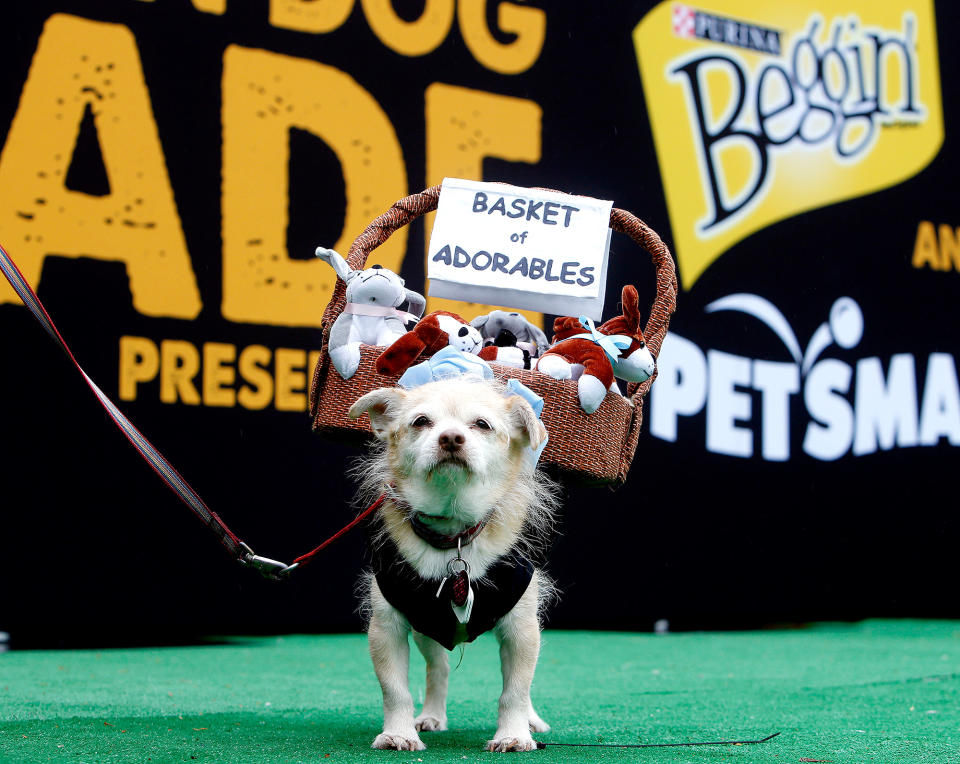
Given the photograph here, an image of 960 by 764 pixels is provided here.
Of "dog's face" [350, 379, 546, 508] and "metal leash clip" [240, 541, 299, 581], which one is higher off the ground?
"dog's face" [350, 379, 546, 508]

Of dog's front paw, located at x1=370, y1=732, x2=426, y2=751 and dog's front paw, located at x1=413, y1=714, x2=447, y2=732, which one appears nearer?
dog's front paw, located at x1=370, y1=732, x2=426, y2=751

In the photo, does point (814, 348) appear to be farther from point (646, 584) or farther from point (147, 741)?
point (147, 741)

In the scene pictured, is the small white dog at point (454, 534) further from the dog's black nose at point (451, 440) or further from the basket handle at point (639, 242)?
the basket handle at point (639, 242)

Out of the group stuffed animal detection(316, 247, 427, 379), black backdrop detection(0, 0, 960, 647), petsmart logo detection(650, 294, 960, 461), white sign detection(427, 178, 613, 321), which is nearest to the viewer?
stuffed animal detection(316, 247, 427, 379)

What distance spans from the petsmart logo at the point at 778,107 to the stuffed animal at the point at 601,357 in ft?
10.7

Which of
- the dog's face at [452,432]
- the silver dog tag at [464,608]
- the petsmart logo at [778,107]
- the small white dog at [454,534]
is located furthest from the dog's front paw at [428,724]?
the petsmart logo at [778,107]

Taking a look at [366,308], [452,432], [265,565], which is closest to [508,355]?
[366,308]

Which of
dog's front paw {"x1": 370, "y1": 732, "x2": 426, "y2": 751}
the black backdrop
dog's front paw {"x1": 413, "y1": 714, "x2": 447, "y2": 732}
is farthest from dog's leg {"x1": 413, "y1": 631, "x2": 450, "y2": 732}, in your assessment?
the black backdrop

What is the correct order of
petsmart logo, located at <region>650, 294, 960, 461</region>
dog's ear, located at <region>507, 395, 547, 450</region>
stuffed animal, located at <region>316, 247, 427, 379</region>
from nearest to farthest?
1. dog's ear, located at <region>507, 395, 547, 450</region>
2. stuffed animal, located at <region>316, 247, 427, 379</region>
3. petsmart logo, located at <region>650, 294, 960, 461</region>

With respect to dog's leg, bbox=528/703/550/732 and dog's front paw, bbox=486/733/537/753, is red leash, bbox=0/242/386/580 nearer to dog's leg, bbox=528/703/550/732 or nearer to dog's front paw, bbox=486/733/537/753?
dog's front paw, bbox=486/733/537/753

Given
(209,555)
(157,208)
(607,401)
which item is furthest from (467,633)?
(157,208)

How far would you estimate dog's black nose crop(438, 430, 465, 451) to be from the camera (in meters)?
2.02

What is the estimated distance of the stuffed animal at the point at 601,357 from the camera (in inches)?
86.8

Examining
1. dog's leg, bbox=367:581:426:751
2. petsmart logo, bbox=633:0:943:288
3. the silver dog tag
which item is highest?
petsmart logo, bbox=633:0:943:288
